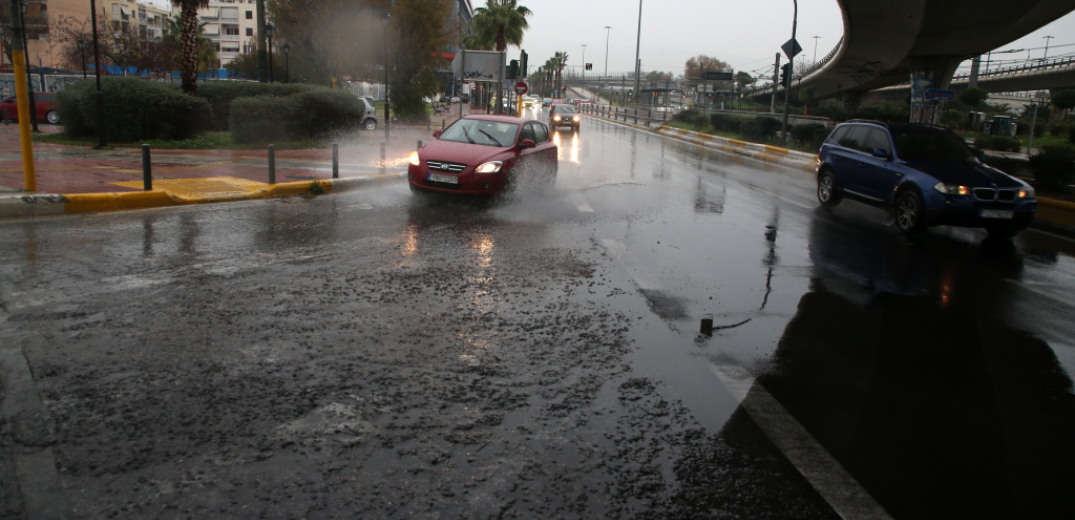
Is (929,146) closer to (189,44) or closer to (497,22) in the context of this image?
(189,44)

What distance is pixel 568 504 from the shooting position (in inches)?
115

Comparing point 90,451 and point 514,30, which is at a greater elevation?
point 514,30

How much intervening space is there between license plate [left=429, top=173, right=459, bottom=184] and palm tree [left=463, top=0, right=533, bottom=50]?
173 feet

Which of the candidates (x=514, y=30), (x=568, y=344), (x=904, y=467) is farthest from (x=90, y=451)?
(x=514, y=30)

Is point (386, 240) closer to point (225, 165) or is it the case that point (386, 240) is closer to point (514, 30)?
point (225, 165)

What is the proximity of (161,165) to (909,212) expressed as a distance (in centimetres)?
1484

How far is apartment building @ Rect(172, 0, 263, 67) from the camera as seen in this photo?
10775 cm

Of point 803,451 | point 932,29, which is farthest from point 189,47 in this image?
point 932,29

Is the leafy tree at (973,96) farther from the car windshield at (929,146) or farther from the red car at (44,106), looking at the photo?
the red car at (44,106)

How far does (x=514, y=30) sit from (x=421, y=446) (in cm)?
6375

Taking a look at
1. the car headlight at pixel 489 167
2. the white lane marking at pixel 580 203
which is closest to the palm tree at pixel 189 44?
the car headlight at pixel 489 167

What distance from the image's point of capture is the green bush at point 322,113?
22219mm

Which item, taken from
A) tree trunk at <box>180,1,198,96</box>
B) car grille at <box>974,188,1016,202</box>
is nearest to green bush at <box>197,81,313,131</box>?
tree trunk at <box>180,1,198,96</box>

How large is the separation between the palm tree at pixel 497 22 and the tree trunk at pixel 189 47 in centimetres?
3906
